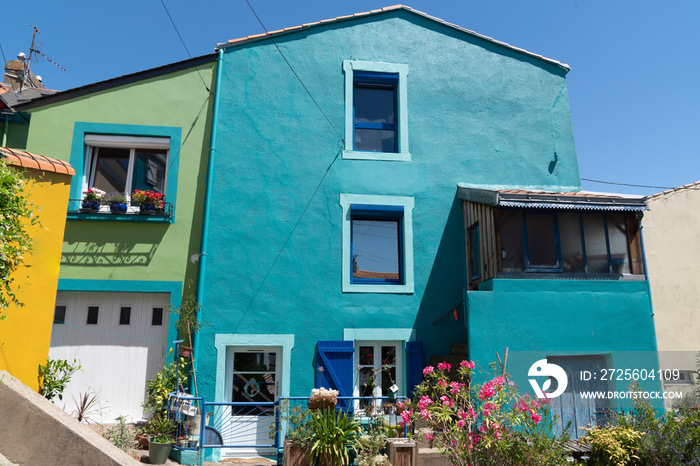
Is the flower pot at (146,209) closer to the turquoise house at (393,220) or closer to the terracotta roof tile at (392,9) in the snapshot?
the turquoise house at (393,220)

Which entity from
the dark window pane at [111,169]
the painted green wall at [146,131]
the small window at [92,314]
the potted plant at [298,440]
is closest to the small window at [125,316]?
the small window at [92,314]

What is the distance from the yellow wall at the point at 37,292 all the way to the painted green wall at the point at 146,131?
2.75m

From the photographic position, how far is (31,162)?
6.28 meters

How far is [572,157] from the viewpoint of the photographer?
36.9 ft

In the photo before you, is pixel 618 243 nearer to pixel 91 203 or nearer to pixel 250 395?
pixel 250 395

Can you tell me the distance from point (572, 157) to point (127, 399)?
34.1ft

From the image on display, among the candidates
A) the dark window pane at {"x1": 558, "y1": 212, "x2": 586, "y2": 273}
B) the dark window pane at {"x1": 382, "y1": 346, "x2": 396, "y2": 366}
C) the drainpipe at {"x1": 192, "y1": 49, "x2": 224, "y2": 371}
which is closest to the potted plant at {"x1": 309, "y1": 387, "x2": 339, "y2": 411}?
the dark window pane at {"x1": 382, "y1": 346, "x2": 396, "y2": 366}

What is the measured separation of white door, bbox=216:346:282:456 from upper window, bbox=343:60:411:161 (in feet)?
14.8

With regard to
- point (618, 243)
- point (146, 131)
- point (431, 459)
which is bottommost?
point (431, 459)

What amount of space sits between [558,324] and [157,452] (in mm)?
6929

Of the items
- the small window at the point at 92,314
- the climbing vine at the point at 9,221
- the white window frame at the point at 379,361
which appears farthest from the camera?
the white window frame at the point at 379,361

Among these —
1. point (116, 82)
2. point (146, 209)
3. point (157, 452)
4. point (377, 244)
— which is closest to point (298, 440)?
point (157, 452)

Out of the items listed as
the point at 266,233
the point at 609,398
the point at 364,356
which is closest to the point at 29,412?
the point at 266,233

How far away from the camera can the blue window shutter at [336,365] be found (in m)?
9.26
